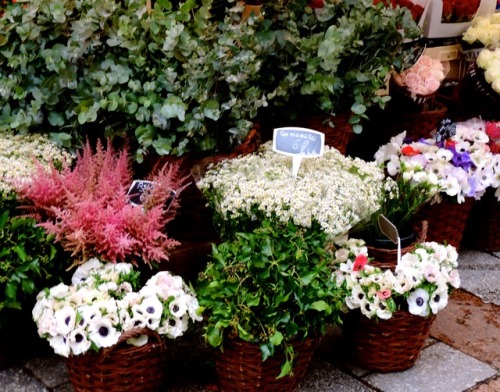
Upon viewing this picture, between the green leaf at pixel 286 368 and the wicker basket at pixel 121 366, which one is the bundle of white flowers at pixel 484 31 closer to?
the green leaf at pixel 286 368

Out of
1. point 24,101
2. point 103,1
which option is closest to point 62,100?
point 24,101

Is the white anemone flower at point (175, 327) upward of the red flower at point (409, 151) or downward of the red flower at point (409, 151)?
downward

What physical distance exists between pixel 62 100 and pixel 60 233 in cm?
87

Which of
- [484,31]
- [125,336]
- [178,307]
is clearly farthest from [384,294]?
[484,31]

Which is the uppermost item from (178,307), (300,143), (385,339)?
(300,143)

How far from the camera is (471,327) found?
3713 mm

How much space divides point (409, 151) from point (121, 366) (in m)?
1.98

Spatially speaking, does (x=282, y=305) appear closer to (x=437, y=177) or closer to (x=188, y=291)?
(x=188, y=291)

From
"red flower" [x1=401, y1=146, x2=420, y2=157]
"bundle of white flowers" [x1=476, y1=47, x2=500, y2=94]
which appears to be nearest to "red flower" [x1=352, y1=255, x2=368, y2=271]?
"red flower" [x1=401, y1=146, x2=420, y2=157]

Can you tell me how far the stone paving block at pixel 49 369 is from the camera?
3.11m

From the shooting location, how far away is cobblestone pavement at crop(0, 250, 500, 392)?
123 inches

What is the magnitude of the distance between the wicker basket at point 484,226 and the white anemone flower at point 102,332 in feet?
8.63

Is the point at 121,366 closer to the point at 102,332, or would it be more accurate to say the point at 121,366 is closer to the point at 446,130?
the point at 102,332

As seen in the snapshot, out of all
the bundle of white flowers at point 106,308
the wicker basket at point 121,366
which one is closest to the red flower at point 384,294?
the bundle of white flowers at point 106,308
